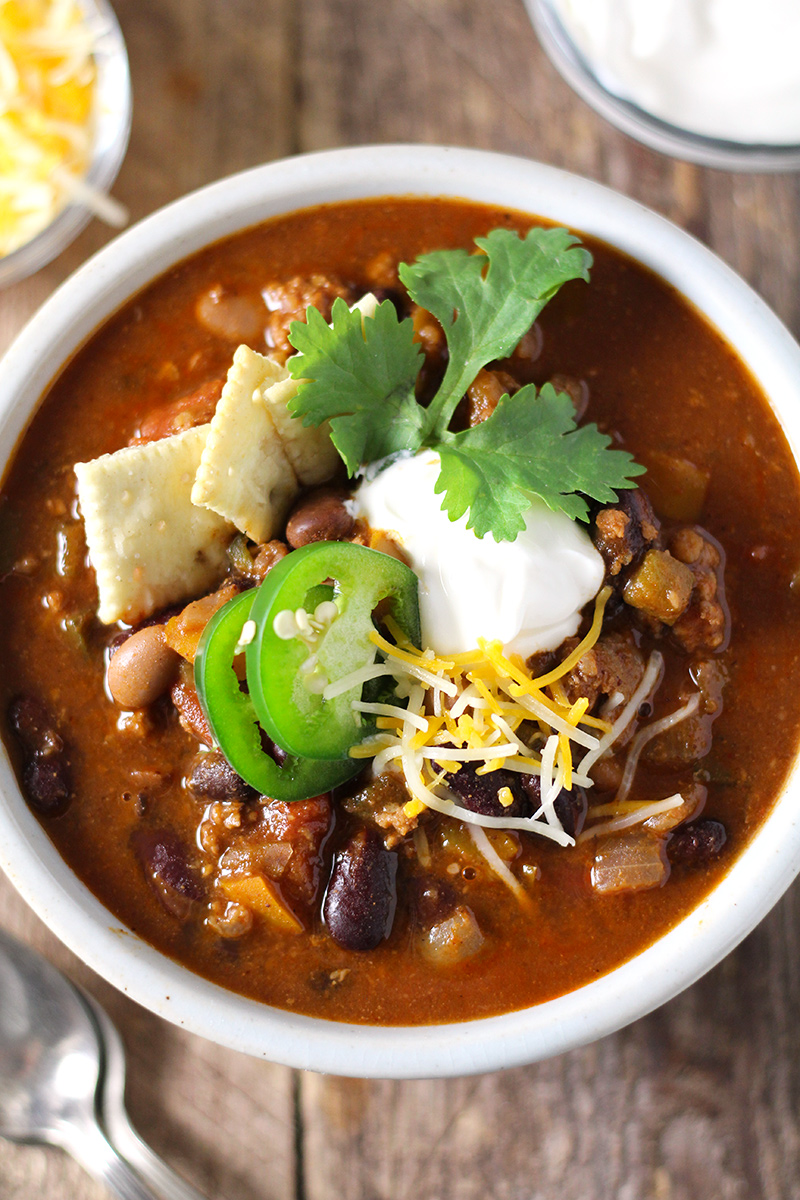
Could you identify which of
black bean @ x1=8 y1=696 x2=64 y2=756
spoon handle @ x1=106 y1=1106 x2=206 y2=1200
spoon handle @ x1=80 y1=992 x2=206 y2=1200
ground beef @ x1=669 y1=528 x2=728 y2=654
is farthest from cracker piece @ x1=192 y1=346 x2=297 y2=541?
spoon handle @ x1=106 y1=1106 x2=206 y2=1200

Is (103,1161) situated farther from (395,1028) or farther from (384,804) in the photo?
(384,804)

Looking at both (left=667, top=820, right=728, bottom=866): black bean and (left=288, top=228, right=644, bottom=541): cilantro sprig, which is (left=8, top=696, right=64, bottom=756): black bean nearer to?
(left=288, top=228, right=644, bottom=541): cilantro sprig

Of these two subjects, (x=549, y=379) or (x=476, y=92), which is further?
(x=476, y=92)

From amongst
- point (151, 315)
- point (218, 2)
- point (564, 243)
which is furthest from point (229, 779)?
point (218, 2)

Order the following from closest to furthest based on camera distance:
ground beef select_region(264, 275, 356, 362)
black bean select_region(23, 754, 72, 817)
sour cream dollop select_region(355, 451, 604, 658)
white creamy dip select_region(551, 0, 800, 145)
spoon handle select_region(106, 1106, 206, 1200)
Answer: sour cream dollop select_region(355, 451, 604, 658)
black bean select_region(23, 754, 72, 817)
ground beef select_region(264, 275, 356, 362)
white creamy dip select_region(551, 0, 800, 145)
spoon handle select_region(106, 1106, 206, 1200)

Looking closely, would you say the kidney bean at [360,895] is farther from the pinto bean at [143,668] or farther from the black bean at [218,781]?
the pinto bean at [143,668]

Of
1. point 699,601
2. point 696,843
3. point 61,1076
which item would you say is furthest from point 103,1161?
point 699,601

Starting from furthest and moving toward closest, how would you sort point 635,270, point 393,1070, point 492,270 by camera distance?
point 635,270 → point 492,270 → point 393,1070

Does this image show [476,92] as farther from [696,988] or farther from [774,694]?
[696,988]
